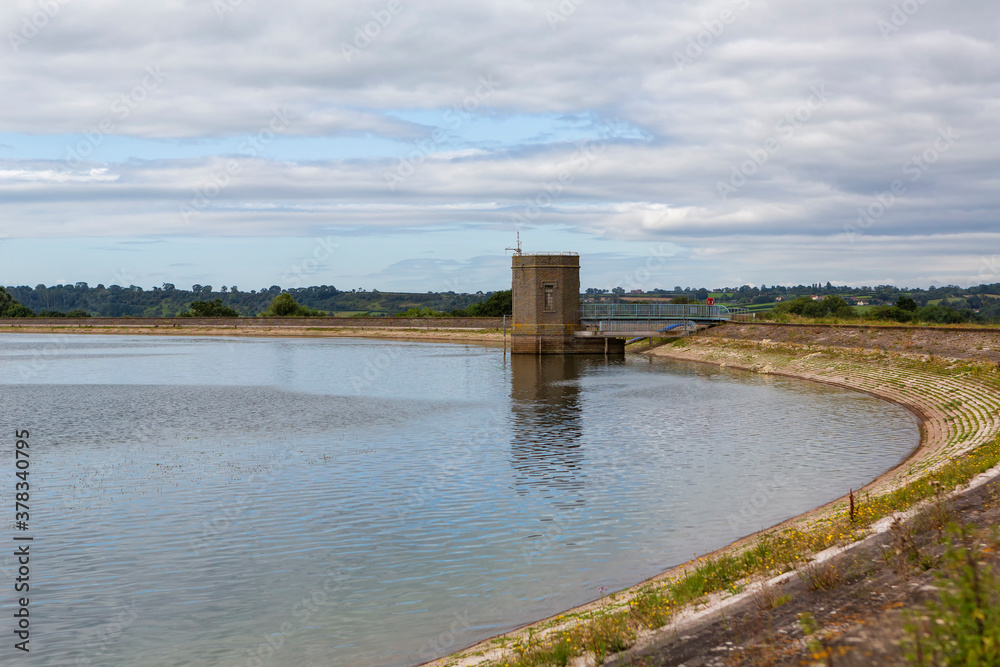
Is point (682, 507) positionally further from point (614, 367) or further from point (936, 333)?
point (614, 367)

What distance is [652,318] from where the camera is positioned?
284ft

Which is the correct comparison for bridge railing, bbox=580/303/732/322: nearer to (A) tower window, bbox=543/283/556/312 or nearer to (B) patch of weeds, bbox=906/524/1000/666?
(A) tower window, bbox=543/283/556/312

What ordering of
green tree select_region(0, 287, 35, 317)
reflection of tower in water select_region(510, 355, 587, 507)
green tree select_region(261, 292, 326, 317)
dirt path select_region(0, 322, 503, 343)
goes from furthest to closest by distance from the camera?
green tree select_region(0, 287, 35, 317) → green tree select_region(261, 292, 326, 317) → dirt path select_region(0, 322, 503, 343) → reflection of tower in water select_region(510, 355, 587, 507)

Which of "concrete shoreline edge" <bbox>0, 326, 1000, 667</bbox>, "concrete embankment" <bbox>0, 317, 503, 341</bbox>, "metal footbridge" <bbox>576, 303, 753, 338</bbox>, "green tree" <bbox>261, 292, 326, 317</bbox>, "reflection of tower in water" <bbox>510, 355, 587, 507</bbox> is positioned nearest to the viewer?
"concrete shoreline edge" <bbox>0, 326, 1000, 667</bbox>

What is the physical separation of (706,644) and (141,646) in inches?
345

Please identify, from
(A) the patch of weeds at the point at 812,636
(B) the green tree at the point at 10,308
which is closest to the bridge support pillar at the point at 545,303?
(A) the patch of weeds at the point at 812,636

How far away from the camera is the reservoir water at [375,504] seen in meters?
13.8

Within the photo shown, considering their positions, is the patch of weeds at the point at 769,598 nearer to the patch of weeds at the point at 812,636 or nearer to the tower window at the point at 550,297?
the patch of weeds at the point at 812,636

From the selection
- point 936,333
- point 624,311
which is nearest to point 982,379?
point 936,333

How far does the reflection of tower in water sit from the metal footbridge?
1761 cm

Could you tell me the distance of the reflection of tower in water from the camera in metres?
24.0

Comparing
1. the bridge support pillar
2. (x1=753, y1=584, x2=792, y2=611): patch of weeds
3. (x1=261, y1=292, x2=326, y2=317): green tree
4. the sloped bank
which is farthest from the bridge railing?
(x1=261, y1=292, x2=326, y2=317): green tree

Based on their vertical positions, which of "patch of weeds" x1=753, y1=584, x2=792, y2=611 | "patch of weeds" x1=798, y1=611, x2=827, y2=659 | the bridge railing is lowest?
"patch of weeds" x1=753, y1=584, x2=792, y2=611

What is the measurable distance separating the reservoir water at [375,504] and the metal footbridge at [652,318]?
33.3m
